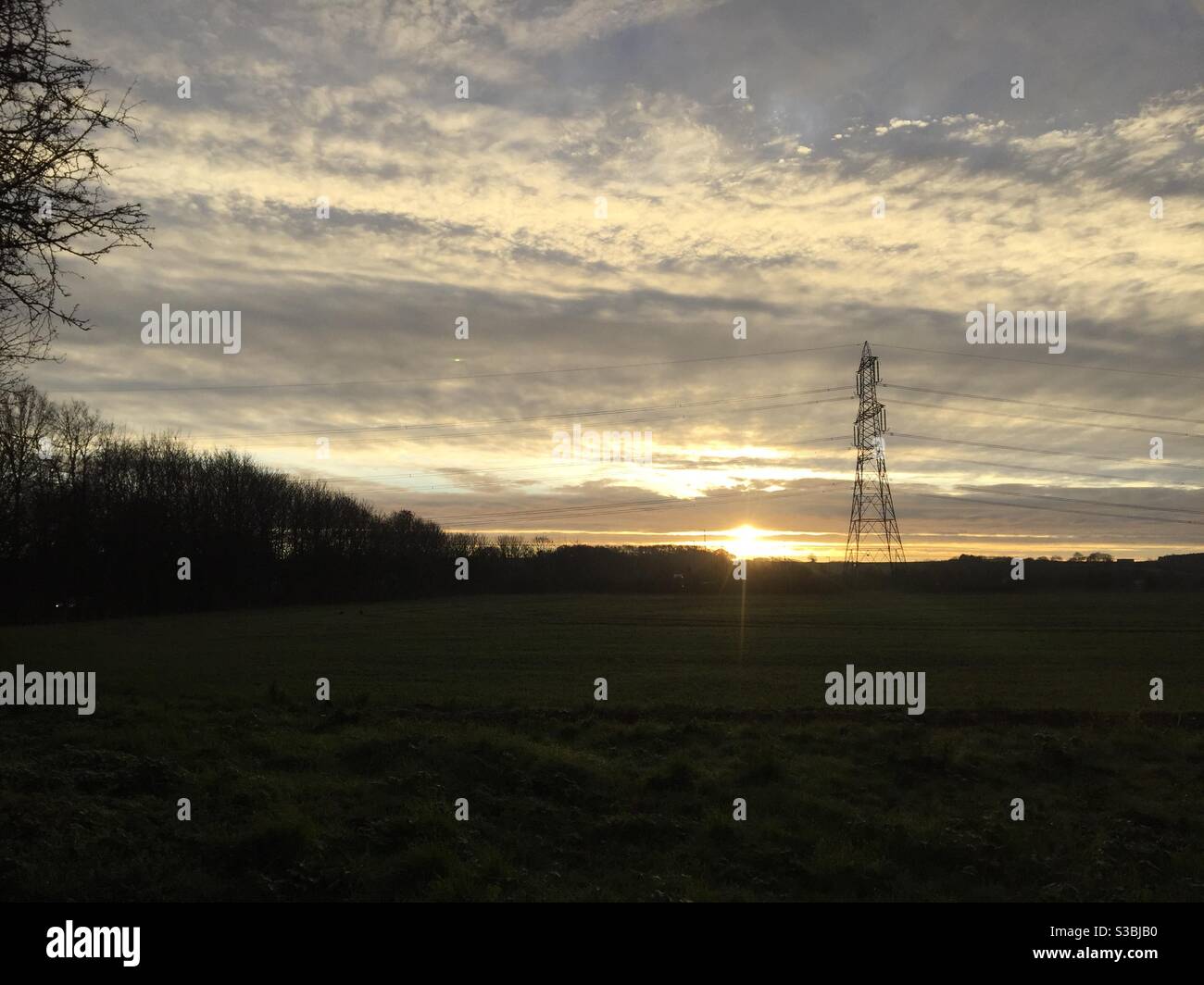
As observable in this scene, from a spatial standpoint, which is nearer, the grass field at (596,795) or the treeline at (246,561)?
the grass field at (596,795)

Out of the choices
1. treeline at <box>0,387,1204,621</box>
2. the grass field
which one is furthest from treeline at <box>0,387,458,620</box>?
the grass field

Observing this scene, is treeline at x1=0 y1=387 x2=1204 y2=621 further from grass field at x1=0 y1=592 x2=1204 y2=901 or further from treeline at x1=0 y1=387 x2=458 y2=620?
grass field at x1=0 y1=592 x2=1204 y2=901

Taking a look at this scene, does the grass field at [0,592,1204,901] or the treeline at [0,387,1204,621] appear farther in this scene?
the treeline at [0,387,1204,621]

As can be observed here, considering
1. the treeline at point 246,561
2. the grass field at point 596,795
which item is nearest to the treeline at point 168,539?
the treeline at point 246,561

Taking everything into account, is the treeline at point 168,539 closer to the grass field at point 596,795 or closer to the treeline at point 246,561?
the treeline at point 246,561

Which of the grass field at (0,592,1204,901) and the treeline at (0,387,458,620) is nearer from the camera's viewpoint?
the grass field at (0,592,1204,901)

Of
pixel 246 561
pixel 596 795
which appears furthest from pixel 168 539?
pixel 596 795

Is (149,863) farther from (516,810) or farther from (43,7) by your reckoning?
(43,7)

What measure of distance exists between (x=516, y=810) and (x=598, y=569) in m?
141

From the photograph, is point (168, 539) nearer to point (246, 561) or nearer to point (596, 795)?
point (246, 561)

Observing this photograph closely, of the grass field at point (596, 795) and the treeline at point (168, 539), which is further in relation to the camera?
the treeline at point (168, 539)

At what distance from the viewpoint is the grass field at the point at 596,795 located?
8656 mm

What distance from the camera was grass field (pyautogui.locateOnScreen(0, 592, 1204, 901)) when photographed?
8656mm

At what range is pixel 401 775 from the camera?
40.3 ft
